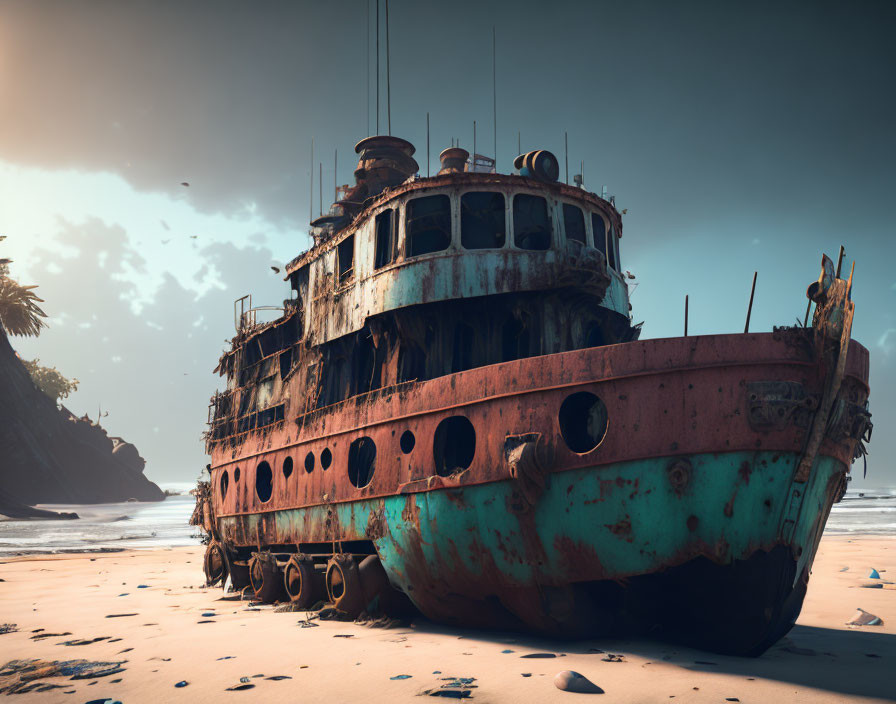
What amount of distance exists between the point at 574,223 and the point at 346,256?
426cm

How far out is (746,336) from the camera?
7328 millimetres

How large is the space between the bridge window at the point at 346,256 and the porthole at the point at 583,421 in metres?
5.57

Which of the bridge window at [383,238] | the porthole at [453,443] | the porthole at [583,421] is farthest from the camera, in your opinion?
the bridge window at [383,238]

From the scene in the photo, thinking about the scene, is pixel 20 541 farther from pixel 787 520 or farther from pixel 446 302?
pixel 787 520

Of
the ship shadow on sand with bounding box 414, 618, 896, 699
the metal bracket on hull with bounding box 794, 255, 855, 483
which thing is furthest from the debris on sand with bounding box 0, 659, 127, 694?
the metal bracket on hull with bounding box 794, 255, 855, 483

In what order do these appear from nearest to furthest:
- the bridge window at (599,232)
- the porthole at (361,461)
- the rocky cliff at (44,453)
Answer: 1. the porthole at (361,461)
2. the bridge window at (599,232)
3. the rocky cliff at (44,453)

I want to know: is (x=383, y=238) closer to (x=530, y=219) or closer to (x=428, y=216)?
(x=428, y=216)

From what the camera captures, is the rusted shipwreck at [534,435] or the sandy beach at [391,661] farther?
the rusted shipwreck at [534,435]

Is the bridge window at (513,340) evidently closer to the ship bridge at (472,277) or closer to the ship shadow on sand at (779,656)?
the ship bridge at (472,277)

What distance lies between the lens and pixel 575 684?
6.73 metres

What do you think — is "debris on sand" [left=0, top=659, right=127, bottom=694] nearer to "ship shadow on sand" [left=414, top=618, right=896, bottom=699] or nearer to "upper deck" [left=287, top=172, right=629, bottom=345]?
"ship shadow on sand" [left=414, top=618, right=896, bottom=699]

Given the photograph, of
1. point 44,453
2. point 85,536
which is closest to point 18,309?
point 44,453

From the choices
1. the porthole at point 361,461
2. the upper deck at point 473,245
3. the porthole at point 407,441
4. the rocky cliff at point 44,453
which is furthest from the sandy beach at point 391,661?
the rocky cliff at point 44,453

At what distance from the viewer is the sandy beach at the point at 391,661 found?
6.85 meters
